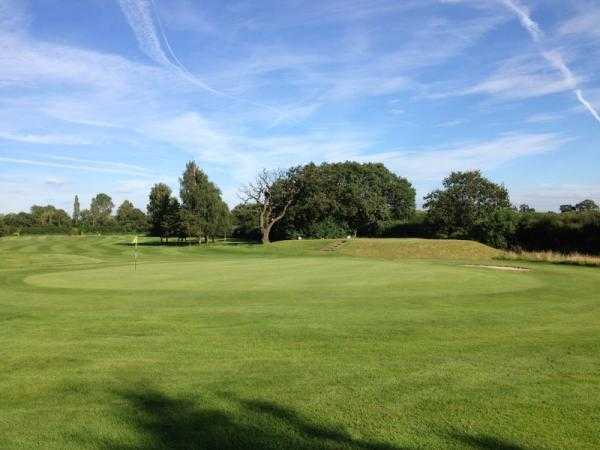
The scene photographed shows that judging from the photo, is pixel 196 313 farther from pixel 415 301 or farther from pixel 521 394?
pixel 521 394

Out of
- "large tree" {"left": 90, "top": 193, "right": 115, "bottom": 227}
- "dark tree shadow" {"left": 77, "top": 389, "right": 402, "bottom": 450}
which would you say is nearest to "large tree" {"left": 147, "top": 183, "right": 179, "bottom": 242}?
"dark tree shadow" {"left": 77, "top": 389, "right": 402, "bottom": 450}

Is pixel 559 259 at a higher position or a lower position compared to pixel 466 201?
lower

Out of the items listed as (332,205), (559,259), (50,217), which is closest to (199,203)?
(332,205)

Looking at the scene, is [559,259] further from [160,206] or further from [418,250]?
[160,206]

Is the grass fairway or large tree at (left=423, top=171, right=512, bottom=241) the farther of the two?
large tree at (left=423, top=171, right=512, bottom=241)

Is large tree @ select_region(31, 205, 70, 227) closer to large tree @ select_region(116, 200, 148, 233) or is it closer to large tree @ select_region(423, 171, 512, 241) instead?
large tree @ select_region(116, 200, 148, 233)

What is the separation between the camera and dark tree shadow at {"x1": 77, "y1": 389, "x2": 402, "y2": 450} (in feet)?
15.1

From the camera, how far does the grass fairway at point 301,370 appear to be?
4.88 metres

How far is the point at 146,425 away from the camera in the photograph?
5098 millimetres

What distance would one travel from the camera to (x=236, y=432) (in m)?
4.88

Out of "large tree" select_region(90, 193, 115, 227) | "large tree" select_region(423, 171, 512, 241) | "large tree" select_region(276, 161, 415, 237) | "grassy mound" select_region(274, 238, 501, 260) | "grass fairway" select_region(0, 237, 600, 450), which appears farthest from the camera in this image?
"large tree" select_region(90, 193, 115, 227)

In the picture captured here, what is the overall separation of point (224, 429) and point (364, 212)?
66.3 metres

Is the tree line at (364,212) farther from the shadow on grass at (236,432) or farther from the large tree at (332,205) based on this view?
the shadow on grass at (236,432)

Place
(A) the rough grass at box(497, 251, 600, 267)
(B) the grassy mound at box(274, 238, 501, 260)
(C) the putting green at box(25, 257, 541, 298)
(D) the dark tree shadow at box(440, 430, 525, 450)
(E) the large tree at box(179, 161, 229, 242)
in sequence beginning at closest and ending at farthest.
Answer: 1. (D) the dark tree shadow at box(440, 430, 525, 450)
2. (C) the putting green at box(25, 257, 541, 298)
3. (A) the rough grass at box(497, 251, 600, 267)
4. (B) the grassy mound at box(274, 238, 501, 260)
5. (E) the large tree at box(179, 161, 229, 242)
